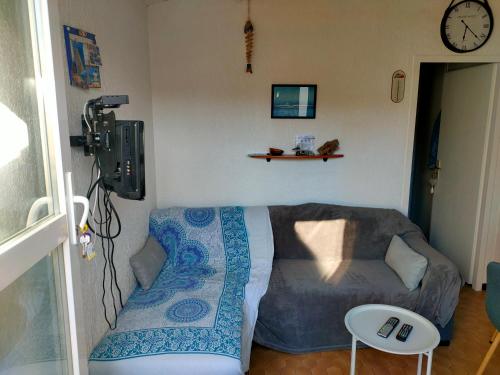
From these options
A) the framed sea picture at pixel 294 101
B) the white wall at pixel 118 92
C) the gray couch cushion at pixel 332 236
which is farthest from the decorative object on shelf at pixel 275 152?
the white wall at pixel 118 92

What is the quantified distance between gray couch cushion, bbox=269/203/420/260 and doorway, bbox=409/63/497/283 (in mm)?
780

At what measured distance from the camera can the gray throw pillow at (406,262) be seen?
2.44m

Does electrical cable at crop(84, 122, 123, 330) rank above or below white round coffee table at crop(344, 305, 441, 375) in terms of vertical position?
above

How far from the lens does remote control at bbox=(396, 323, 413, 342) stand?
185cm

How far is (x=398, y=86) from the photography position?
308 cm

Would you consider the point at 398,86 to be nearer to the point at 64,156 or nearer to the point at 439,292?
the point at 439,292

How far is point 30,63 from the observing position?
0.95m

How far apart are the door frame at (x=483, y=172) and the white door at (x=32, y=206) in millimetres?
2863

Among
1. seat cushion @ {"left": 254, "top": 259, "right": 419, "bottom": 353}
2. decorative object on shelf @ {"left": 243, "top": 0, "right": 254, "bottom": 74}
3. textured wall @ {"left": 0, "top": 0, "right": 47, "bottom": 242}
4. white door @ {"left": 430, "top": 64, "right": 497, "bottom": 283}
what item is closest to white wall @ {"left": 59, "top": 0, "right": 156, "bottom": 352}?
textured wall @ {"left": 0, "top": 0, "right": 47, "bottom": 242}

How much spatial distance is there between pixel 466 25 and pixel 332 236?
6.62ft

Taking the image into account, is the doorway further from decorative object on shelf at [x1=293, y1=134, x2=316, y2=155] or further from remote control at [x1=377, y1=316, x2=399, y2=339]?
remote control at [x1=377, y1=316, x2=399, y2=339]

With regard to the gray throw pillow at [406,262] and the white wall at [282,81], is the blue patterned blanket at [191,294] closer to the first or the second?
the white wall at [282,81]

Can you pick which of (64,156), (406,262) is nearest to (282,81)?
(406,262)

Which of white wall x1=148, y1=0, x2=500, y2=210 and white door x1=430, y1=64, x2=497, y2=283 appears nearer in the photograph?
white wall x1=148, y1=0, x2=500, y2=210
